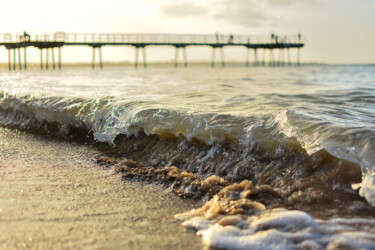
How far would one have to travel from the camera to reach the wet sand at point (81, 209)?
2125mm

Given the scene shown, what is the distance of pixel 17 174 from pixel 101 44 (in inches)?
1463

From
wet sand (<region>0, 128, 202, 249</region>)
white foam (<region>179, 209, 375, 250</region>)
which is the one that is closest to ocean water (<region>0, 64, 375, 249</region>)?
white foam (<region>179, 209, 375, 250</region>)

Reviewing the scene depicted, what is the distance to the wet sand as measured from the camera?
212 centimetres

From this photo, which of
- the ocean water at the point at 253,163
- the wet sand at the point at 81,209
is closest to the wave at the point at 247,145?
the ocean water at the point at 253,163

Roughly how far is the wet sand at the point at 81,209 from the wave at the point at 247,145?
741 millimetres

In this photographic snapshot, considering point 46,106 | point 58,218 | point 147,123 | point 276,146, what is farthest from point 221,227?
point 46,106

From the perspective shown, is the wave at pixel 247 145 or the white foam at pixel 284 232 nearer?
the white foam at pixel 284 232

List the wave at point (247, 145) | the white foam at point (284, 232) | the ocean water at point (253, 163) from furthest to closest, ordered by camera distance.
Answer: the wave at point (247, 145) → the ocean water at point (253, 163) → the white foam at point (284, 232)

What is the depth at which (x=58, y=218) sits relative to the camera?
243 centimetres

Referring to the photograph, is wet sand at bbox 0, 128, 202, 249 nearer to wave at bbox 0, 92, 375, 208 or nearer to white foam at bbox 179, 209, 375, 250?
white foam at bbox 179, 209, 375, 250

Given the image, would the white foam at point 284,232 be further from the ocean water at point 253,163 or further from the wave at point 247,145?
the wave at point 247,145

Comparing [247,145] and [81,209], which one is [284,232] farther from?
[247,145]

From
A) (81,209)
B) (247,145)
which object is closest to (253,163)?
(247,145)

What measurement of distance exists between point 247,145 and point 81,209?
1852 mm
